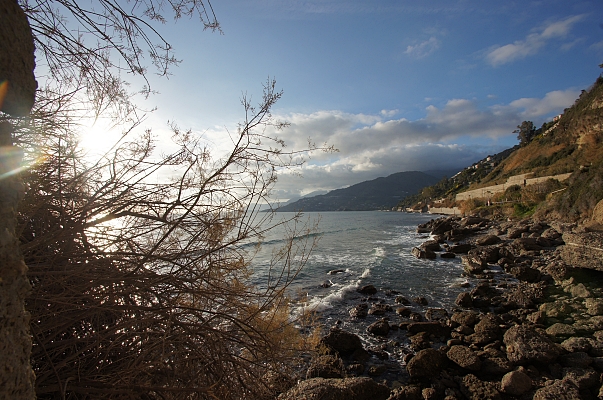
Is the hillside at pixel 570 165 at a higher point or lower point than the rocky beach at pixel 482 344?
higher

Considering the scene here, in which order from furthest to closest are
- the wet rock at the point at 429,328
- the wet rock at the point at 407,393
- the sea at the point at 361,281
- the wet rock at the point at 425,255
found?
the wet rock at the point at 425,255 < the sea at the point at 361,281 < the wet rock at the point at 429,328 < the wet rock at the point at 407,393

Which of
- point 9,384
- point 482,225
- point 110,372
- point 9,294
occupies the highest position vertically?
point 9,294

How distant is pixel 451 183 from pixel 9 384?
12760 centimetres

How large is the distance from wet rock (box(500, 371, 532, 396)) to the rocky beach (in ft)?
0.06

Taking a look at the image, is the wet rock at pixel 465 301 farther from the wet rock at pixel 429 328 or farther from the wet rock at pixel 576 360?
the wet rock at pixel 576 360

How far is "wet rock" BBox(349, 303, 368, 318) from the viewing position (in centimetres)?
1160

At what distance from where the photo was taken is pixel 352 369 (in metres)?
7.68

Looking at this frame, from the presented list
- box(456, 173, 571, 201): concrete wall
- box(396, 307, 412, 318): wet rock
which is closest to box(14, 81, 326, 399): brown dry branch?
box(396, 307, 412, 318): wet rock

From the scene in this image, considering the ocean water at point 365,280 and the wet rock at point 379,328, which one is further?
the ocean water at point 365,280

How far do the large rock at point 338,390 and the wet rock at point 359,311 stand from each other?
5.60 meters

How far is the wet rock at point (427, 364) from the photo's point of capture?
23.1 feet

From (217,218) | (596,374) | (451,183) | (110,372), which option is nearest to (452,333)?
(596,374)

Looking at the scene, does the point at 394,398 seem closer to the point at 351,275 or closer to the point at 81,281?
the point at 81,281

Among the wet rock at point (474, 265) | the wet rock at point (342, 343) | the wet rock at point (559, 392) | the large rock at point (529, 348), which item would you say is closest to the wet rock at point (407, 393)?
the wet rock at point (559, 392)
